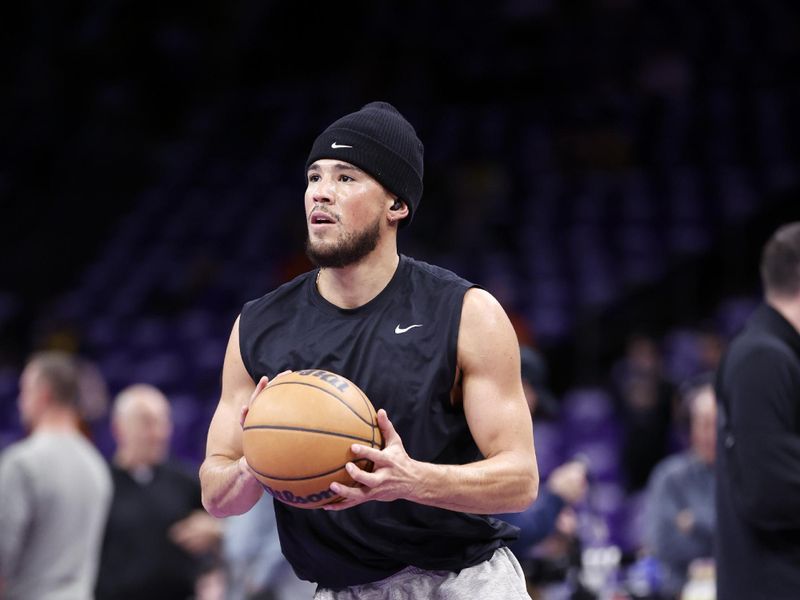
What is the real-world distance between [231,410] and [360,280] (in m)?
0.52

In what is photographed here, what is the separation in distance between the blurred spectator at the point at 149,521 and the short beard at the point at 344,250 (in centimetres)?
345

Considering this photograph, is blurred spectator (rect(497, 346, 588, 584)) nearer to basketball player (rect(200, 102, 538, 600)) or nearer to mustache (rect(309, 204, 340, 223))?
basketball player (rect(200, 102, 538, 600))

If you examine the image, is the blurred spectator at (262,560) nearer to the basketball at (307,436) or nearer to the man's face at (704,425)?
the man's face at (704,425)

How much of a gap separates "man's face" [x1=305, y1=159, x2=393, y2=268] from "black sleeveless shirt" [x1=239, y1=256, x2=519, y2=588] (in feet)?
0.53

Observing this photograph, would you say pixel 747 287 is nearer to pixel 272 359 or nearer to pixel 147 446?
pixel 147 446

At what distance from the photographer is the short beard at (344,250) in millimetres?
→ 3465

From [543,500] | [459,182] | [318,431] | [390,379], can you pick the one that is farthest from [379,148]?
[459,182]

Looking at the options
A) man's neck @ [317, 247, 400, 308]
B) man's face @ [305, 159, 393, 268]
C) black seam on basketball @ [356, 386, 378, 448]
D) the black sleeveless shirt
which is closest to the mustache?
man's face @ [305, 159, 393, 268]

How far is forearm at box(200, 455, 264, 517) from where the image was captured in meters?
3.35

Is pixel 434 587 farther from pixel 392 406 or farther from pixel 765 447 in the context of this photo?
pixel 765 447

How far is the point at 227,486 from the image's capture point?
3.41m

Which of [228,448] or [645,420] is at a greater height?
[228,448]

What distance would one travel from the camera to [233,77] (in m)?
19.8

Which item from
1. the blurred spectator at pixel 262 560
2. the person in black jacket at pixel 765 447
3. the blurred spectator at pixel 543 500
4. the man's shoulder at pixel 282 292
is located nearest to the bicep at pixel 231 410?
the man's shoulder at pixel 282 292
